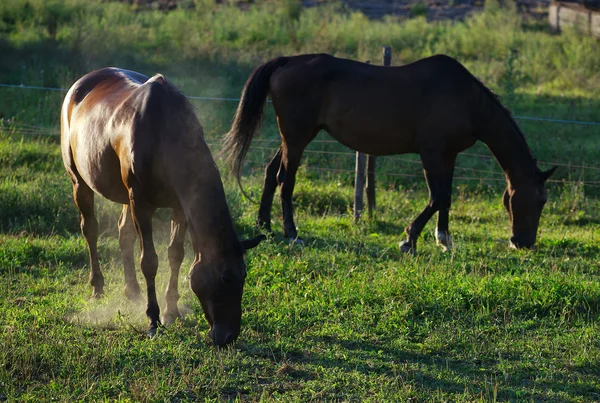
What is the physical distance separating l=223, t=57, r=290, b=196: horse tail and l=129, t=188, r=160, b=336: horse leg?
2985 millimetres

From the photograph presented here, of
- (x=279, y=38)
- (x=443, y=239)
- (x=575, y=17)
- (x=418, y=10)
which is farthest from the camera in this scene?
(x=418, y=10)

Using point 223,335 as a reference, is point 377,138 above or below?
above

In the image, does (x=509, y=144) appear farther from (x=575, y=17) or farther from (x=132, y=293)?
(x=575, y=17)

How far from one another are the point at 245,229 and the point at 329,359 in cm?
352

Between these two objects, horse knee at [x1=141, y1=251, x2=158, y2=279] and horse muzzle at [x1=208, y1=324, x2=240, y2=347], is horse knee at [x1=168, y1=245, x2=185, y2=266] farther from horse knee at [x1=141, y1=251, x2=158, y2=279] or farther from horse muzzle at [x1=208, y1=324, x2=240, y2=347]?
horse muzzle at [x1=208, y1=324, x2=240, y2=347]

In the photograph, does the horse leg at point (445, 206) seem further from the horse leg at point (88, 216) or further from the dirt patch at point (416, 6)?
the dirt patch at point (416, 6)

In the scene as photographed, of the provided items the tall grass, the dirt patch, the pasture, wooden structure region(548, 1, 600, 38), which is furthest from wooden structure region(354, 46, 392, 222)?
the dirt patch

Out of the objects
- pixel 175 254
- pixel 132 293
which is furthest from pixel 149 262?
pixel 132 293

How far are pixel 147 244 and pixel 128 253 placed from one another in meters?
0.95

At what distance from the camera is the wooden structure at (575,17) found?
18547 mm

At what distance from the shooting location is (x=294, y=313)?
6.39m

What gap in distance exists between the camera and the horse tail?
884 centimetres

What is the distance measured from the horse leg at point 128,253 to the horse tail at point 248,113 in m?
2.12

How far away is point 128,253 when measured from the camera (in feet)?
22.3
